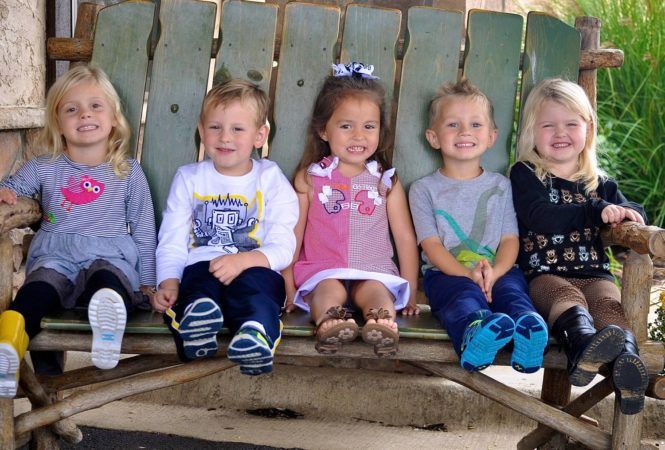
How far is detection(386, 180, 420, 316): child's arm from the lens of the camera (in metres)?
3.27

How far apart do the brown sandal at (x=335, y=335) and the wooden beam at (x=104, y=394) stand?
282 millimetres

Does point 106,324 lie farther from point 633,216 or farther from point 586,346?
point 633,216

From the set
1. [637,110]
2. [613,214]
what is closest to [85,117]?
[613,214]

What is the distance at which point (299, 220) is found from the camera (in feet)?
10.8

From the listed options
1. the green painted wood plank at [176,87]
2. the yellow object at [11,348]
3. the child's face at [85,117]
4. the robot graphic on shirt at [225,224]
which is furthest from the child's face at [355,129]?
the yellow object at [11,348]

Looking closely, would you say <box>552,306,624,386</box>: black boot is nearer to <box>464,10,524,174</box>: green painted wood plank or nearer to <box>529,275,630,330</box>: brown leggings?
<box>529,275,630,330</box>: brown leggings

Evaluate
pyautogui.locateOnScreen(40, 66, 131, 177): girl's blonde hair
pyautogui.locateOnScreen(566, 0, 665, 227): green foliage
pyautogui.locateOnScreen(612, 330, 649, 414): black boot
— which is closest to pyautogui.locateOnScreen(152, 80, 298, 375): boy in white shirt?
pyautogui.locateOnScreen(40, 66, 131, 177): girl's blonde hair

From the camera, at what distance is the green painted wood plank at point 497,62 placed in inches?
137

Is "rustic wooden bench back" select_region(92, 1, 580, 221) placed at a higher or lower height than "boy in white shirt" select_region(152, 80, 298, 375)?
higher

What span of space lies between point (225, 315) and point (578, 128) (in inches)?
54.7

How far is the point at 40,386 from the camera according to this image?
2.97 meters

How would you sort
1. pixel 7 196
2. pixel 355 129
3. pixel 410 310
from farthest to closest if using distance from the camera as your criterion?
pixel 355 129
pixel 410 310
pixel 7 196

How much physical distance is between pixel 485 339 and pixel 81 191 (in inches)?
56.3

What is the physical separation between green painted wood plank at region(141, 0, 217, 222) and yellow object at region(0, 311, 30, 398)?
88 centimetres
